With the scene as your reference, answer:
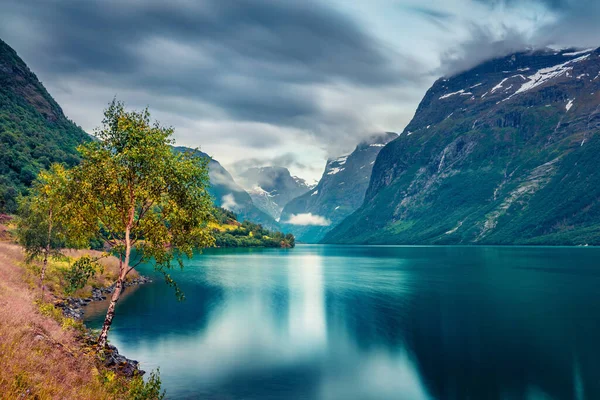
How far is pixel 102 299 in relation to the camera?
62.0m

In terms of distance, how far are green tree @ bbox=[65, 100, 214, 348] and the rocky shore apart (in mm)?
2483

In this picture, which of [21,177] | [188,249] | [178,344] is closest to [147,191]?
[188,249]

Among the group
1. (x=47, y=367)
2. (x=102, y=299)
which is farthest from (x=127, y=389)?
(x=102, y=299)

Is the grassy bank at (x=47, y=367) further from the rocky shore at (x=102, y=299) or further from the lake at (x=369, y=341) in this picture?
the lake at (x=369, y=341)

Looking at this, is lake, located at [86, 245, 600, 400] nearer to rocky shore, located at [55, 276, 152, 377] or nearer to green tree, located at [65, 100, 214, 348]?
rocky shore, located at [55, 276, 152, 377]

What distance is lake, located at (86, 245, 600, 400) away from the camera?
103 ft

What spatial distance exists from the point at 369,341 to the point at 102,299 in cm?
4222

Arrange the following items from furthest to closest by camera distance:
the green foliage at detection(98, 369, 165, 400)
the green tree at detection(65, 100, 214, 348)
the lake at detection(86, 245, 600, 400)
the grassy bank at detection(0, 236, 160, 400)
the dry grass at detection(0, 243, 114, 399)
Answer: the lake at detection(86, 245, 600, 400), the green tree at detection(65, 100, 214, 348), the green foliage at detection(98, 369, 165, 400), the grassy bank at detection(0, 236, 160, 400), the dry grass at detection(0, 243, 114, 399)

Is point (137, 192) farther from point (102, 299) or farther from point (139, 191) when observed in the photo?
point (102, 299)

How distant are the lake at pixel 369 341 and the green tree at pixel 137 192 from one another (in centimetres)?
1147

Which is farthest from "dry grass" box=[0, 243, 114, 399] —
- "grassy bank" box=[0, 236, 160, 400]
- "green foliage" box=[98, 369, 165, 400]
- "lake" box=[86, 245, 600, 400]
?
"lake" box=[86, 245, 600, 400]

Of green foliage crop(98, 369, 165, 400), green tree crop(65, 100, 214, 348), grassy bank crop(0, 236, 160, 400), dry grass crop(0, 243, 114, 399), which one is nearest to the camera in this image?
dry grass crop(0, 243, 114, 399)

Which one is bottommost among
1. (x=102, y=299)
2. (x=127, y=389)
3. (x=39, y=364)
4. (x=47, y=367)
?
(x=102, y=299)

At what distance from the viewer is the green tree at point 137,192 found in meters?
27.7
